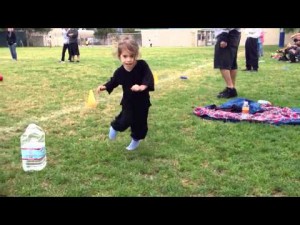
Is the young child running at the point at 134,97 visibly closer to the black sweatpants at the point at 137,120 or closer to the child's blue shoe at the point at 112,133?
the black sweatpants at the point at 137,120

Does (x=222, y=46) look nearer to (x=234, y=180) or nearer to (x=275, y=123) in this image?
(x=275, y=123)

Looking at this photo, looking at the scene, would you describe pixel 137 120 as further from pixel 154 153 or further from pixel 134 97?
pixel 154 153

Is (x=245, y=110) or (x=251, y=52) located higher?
(x=251, y=52)

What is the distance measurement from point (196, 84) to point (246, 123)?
4309 millimetres

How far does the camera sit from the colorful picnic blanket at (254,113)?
5684 mm

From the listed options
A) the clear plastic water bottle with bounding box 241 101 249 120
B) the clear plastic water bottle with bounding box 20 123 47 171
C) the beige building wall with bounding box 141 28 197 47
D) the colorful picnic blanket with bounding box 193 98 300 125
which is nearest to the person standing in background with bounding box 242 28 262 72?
the colorful picnic blanket with bounding box 193 98 300 125

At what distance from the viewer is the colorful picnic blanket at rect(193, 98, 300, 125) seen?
568 centimetres

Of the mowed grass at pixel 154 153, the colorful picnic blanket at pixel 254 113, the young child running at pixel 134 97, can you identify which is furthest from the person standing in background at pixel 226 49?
the young child running at pixel 134 97

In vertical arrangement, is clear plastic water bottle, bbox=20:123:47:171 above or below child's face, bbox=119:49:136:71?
below

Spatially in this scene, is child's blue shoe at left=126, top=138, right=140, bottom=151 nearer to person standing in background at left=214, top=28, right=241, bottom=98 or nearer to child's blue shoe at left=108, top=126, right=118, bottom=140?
child's blue shoe at left=108, top=126, right=118, bottom=140

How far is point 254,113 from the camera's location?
6125 mm

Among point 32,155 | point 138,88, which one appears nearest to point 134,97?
point 138,88

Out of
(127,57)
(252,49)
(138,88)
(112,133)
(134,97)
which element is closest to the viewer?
(138,88)
